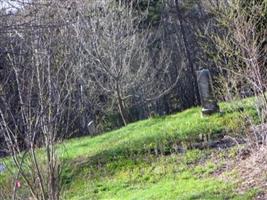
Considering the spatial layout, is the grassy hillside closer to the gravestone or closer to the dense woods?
the gravestone

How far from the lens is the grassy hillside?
28.3ft

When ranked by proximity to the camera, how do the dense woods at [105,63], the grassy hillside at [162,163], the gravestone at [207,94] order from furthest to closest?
the gravestone at [207,94] → the grassy hillside at [162,163] → the dense woods at [105,63]

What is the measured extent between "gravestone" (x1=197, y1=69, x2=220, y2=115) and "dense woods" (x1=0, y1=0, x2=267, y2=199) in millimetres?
317

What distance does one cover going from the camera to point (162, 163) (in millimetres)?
10562

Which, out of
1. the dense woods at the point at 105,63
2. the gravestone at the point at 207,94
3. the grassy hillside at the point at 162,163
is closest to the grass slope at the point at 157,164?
the grassy hillside at the point at 162,163

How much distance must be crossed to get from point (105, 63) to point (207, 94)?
832cm

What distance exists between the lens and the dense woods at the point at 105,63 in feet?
19.8

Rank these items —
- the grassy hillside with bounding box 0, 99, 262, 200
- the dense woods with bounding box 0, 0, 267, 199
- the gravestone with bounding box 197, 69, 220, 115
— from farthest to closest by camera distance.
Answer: the gravestone with bounding box 197, 69, 220, 115 → the grassy hillside with bounding box 0, 99, 262, 200 → the dense woods with bounding box 0, 0, 267, 199

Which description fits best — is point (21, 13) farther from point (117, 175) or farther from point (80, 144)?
point (80, 144)

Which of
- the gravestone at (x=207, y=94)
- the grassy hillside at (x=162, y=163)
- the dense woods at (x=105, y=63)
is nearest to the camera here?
the dense woods at (x=105, y=63)

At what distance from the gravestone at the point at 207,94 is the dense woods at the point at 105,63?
0.32 metres

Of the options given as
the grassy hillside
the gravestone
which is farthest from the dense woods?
the grassy hillside

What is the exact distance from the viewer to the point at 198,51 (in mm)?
30938

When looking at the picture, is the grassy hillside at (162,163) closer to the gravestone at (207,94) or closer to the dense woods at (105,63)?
the gravestone at (207,94)
